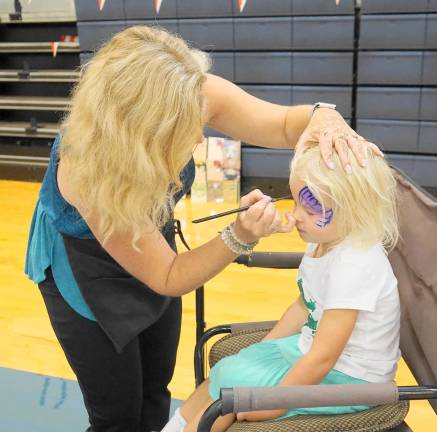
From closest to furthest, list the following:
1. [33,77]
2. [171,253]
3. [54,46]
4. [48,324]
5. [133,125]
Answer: [133,125]
[171,253]
[48,324]
[54,46]
[33,77]

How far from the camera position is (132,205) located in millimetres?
1071

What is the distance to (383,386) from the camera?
1051mm

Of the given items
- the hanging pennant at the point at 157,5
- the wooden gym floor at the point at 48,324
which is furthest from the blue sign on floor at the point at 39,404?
the hanging pennant at the point at 157,5

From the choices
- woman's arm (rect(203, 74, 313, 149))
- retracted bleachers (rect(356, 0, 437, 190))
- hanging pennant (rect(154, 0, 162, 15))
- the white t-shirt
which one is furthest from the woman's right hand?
hanging pennant (rect(154, 0, 162, 15))

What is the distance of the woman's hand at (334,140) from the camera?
44.1 inches

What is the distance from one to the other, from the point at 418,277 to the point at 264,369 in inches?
15.9

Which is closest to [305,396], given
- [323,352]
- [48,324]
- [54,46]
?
[323,352]

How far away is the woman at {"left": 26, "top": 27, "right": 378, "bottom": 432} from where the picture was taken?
1027mm

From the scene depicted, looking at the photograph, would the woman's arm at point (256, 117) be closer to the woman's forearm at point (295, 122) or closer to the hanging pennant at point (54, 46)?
the woman's forearm at point (295, 122)

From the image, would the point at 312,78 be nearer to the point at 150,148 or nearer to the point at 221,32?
the point at 221,32

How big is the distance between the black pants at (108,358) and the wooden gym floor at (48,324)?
1.79 feet

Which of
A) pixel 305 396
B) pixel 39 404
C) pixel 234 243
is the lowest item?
pixel 39 404

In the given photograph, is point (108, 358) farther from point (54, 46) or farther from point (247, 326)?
point (54, 46)

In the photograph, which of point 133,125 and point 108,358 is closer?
point 133,125
